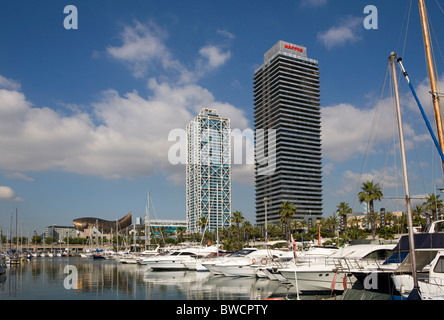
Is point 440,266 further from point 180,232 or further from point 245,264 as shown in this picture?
point 180,232

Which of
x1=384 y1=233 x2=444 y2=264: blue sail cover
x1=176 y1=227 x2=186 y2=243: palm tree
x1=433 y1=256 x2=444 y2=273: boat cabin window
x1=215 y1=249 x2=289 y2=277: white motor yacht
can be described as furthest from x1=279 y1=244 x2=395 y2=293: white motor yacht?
x1=176 y1=227 x2=186 y2=243: palm tree

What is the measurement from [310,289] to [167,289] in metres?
13.1

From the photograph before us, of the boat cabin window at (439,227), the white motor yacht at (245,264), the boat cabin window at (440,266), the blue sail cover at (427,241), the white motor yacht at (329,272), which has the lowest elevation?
the white motor yacht at (245,264)

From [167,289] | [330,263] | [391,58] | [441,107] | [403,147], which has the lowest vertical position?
[167,289]

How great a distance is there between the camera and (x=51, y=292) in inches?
1325

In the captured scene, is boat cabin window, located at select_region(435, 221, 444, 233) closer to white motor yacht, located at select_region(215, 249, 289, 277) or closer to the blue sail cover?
the blue sail cover

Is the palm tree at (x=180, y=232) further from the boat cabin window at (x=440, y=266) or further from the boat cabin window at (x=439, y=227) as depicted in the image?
the boat cabin window at (x=440, y=266)

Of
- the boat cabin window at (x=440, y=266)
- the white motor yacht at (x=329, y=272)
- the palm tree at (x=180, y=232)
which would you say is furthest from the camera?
the palm tree at (x=180, y=232)

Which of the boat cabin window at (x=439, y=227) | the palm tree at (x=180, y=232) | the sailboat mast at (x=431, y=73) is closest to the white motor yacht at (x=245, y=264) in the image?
the boat cabin window at (x=439, y=227)

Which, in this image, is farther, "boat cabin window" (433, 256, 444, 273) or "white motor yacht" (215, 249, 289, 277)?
"white motor yacht" (215, 249, 289, 277)
